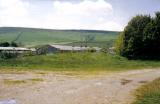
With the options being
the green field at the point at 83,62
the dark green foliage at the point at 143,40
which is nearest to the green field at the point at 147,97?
the green field at the point at 83,62

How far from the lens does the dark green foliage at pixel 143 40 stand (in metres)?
81.8

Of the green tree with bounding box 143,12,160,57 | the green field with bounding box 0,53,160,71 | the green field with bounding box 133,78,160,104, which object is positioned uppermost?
the green tree with bounding box 143,12,160,57

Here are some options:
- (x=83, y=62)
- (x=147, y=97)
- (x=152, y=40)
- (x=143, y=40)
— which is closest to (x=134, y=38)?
(x=143, y=40)

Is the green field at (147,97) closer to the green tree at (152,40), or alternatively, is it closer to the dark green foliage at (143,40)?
the green tree at (152,40)

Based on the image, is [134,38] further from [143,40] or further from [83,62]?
[83,62]

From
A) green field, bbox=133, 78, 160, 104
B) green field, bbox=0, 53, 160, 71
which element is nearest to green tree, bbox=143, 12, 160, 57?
green field, bbox=0, 53, 160, 71

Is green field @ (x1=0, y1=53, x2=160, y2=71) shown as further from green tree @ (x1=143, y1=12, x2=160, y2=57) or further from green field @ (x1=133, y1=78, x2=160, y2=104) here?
green field @ (x1=133, y1=78, x2=160, y2=104)

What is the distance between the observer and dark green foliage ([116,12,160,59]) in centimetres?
8175

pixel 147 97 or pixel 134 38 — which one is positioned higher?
pixel 134 38

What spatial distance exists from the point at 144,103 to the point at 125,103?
1.10 meters

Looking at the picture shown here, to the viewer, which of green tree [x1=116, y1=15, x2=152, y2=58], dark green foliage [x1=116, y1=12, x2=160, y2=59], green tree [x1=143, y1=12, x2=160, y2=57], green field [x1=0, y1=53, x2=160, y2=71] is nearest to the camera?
green field [x1=0, y1=53, x2=160, y2=71]

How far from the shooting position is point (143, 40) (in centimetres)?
8162

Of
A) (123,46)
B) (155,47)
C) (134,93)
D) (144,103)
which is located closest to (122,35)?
(123,46)

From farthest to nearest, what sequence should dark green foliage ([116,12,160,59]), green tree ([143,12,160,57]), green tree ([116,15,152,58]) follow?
1. green tree ([116,15,152,58])
2. dark green foliage ([116,12,160,59])
3. green tree ([143,12,160,57])
